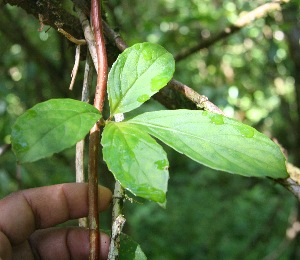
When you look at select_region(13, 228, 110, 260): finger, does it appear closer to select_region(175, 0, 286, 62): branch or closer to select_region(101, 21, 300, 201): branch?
select_region(101, 21, 300, 201): branch

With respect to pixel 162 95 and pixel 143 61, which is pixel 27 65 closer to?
pixel 162 95

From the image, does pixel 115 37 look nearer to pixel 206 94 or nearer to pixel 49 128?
pixel 49 128

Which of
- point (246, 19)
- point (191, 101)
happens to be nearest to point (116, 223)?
point (191, 101)

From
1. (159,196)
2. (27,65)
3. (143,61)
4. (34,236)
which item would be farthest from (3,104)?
(159,196)

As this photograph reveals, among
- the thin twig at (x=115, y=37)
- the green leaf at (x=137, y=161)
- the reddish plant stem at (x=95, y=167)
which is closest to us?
the green leaf at (x=137, y=161)

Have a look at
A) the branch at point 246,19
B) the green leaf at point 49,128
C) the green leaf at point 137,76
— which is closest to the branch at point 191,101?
the green leaf at point 137,76

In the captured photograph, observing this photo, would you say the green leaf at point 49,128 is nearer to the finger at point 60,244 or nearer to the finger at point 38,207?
the finger at point 38,207

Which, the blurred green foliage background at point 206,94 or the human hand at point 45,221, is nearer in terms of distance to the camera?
the human hand at point 45,221
